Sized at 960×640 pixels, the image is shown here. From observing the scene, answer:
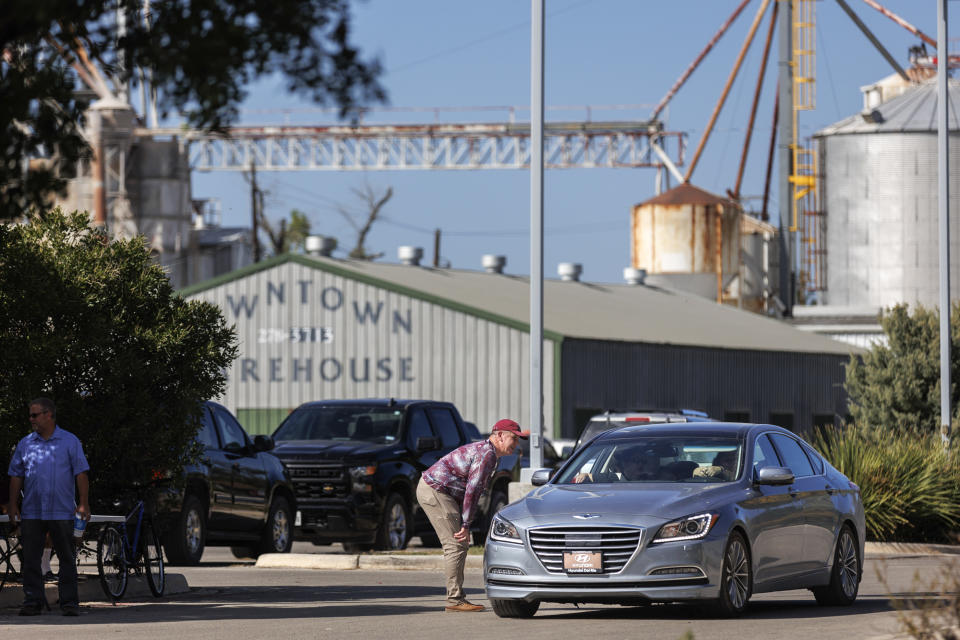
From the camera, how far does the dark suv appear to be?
19734 mm

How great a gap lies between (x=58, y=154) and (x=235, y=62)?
0.87 m

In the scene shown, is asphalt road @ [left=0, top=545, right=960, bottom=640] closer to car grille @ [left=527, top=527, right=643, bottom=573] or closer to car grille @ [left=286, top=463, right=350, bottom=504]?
car grille @ [left=527, top=527, right=643, bottom=573]

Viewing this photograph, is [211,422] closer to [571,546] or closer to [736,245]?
[571,546]

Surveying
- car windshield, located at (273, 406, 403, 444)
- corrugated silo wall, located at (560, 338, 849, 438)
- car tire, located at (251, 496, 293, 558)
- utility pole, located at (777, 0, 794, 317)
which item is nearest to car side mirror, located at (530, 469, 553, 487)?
car tire, located at (251, 496, 293, 558)

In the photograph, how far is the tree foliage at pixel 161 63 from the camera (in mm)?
6949

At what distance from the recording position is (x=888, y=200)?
63.8 meters


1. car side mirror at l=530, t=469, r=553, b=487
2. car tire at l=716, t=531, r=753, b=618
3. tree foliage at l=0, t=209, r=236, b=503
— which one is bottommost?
car tire at l=716, t=531, r=753, b=618

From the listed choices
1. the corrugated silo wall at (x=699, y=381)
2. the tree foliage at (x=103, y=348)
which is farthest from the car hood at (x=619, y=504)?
the corrugated silo wall at (x=699, y=381)

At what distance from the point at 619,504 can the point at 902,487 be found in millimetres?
11118

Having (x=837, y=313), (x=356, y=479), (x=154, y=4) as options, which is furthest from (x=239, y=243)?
(x=154, y=4)

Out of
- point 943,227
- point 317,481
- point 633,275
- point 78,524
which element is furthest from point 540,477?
point 633,275

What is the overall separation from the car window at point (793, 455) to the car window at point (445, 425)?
9.30 metres

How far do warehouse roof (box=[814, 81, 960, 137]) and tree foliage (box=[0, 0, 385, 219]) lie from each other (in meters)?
57.0

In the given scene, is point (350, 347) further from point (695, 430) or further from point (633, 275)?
point (695, 430)
